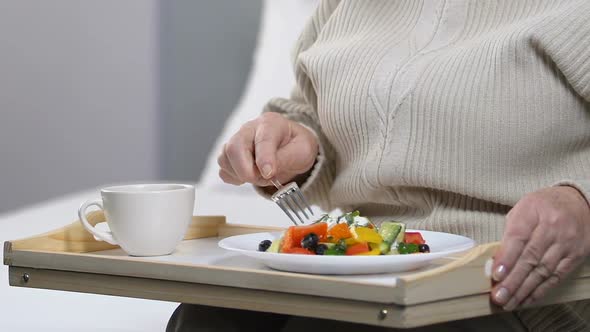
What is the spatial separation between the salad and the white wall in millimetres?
2193

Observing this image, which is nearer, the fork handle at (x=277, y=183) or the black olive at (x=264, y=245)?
the black olive at (x=264, y=245)

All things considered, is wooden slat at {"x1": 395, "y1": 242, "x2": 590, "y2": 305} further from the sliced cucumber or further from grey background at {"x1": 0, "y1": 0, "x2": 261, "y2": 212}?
grey background at {"x1": 0, "y1": 0, "x2": 261, "y2": 212}

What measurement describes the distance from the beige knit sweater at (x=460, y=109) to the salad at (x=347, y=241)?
17 cm

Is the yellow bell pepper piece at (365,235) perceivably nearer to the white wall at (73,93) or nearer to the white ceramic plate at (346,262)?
the white ceramic plate at (346,262)

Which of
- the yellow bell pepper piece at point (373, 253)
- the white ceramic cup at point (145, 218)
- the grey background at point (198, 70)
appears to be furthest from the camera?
the grey background at point (198, 70)

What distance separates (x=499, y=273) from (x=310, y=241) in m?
0.15

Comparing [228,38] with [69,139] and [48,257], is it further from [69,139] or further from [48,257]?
[48,257]

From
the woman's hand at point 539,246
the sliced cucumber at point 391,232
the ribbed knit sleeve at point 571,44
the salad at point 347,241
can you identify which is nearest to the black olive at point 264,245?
the salad at point 347,241

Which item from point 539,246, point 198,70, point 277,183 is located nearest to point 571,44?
point 539,246

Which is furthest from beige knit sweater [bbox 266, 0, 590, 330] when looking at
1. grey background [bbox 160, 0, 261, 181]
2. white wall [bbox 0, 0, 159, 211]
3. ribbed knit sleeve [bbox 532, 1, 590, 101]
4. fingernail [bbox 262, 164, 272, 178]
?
white wall [bbox 0, 0, 159, 211]

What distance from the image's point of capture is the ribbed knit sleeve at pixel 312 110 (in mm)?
1137

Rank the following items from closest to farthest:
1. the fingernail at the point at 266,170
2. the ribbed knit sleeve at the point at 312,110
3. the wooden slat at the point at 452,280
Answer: the wooden slat at the point at 452,280 → the fingernail at the point at 266,170 → the ribbed knit sleeve at the point at 312,110

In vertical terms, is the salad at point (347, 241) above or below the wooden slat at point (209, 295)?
above

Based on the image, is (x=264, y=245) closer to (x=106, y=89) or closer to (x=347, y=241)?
(x=347, y=241)
